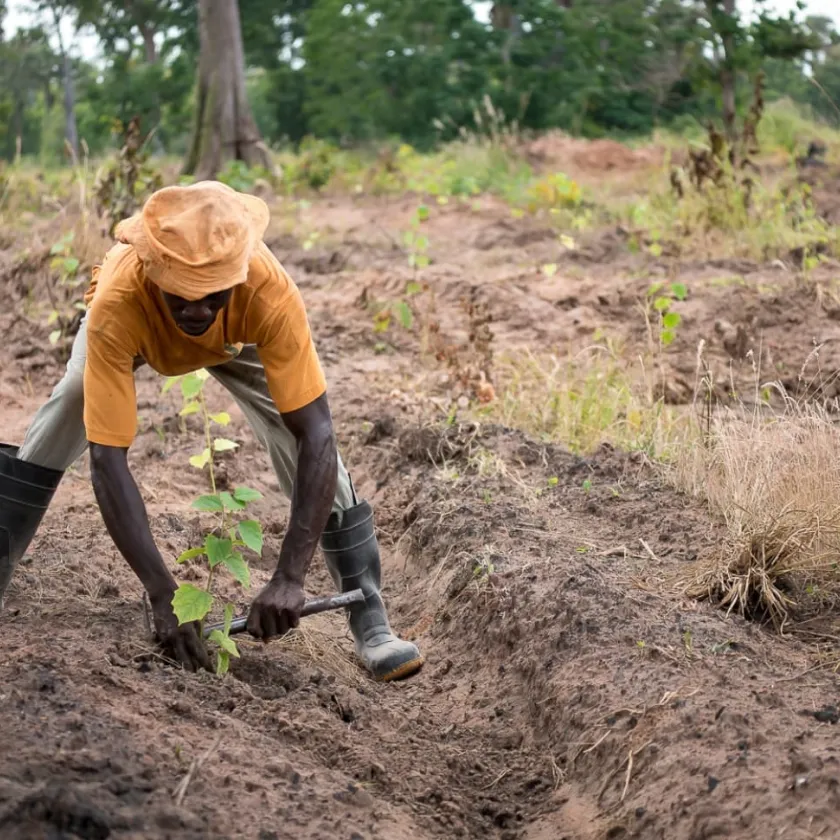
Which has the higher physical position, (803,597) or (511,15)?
(511,15)

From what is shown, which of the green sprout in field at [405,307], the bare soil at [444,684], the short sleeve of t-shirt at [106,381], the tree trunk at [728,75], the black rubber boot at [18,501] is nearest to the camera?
the bare soil at [444,684]

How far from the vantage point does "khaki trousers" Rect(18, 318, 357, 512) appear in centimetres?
329

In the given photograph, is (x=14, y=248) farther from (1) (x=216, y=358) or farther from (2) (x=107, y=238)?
(1) (x=216, y=358)

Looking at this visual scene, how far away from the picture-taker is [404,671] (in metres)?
3.66

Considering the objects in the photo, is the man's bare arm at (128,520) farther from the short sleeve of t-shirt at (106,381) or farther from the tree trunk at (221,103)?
the tree trunk at (221,103)

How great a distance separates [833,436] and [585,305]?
11.6 ft

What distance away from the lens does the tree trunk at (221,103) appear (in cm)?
1209

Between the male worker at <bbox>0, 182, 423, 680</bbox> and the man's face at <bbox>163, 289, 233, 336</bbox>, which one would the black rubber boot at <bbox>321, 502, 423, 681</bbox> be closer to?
the male worker at <bbox>0, 182, 423, 680</bbox>

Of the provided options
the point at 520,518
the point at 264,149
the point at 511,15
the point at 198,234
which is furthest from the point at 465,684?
the point at 511,15

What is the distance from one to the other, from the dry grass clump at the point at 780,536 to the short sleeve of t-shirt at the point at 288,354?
1374 mm

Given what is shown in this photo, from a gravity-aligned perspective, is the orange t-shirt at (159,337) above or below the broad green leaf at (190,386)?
above

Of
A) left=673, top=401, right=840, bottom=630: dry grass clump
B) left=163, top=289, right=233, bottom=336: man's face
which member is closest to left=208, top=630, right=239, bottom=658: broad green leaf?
left=163, top=289, right=233, bottom=336: man's face

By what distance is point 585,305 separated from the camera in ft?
23.6

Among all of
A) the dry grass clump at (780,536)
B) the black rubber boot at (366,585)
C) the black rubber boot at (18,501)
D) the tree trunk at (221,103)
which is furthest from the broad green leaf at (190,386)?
the tree trunk at (221,103)
